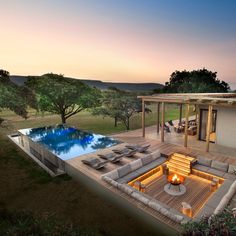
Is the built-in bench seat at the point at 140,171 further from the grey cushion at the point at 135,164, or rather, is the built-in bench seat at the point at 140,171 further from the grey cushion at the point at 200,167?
the grey cushion at the point at 200,167

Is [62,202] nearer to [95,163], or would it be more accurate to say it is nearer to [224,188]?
Result: [95,163]

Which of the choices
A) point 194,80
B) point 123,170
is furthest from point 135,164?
point 194,80

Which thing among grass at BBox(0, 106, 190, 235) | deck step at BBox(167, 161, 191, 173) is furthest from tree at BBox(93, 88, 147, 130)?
grass at BBox(0, 106, 190, 235)

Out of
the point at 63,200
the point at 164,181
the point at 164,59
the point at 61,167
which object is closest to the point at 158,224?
the point at 164,181

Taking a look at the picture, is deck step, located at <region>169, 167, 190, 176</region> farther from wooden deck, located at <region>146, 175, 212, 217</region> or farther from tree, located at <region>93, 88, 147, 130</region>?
tree, located at <region>93, 88, 147, 130</region>

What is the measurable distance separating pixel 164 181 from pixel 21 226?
6.66m

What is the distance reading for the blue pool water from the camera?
12.0 metres

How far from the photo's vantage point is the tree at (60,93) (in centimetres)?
1888

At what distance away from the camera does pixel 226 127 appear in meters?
11.3

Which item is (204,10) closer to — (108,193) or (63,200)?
(108,193)

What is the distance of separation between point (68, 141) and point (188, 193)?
10841 mm

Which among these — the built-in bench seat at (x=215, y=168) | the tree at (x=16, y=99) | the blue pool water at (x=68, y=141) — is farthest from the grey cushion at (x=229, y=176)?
the tree at (x=16, y=99)

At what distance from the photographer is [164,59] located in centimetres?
2545

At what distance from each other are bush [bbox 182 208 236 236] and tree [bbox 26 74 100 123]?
17617mm
